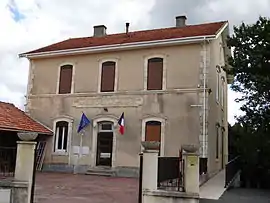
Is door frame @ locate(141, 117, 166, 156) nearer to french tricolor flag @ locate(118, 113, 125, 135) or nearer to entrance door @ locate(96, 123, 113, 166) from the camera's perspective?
french tricolor flag @ locate(118, 113, 125, 135)

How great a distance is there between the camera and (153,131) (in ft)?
58.3

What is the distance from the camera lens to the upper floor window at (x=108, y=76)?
19.1m

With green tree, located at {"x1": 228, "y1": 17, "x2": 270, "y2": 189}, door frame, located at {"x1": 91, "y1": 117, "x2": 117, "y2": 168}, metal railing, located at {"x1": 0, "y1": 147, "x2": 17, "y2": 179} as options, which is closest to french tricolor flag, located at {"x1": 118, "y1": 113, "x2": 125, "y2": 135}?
door frame, located at {"x1": 91, "y1": 117, "x2": 117, "y2": 168}

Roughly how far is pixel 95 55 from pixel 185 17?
20.3 ft

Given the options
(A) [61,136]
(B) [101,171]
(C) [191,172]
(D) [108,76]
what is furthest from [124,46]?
(C) [191,172]

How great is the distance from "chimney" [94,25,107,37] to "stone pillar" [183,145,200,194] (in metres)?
15.8

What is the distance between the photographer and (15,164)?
29.8 feet

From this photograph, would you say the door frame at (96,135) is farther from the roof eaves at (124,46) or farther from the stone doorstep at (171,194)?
the stone doorstep at (171,194)

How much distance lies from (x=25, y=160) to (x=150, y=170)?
3129 millimetres

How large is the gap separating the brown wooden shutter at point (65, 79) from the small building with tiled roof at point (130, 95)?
56mm

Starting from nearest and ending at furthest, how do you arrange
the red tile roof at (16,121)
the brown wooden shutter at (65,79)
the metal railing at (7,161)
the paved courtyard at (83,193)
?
the metal railing at (7,161), the paved courtyard at (83,193), the red tile roof at (16,121), the brown wooden shutter at (65,79)

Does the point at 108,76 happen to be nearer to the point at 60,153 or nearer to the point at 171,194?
the point at 60,153

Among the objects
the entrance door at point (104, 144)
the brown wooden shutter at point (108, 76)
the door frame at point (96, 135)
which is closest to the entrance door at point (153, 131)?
the door frame at point (96, 135)

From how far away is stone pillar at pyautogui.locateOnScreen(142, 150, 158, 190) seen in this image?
8797mm
